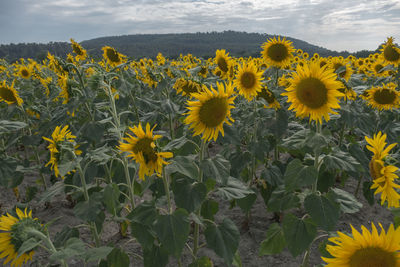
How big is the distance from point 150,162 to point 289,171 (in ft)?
3.52

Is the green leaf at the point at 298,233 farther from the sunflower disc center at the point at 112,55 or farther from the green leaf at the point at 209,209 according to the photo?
the sunflower disc center at the point at 112,55

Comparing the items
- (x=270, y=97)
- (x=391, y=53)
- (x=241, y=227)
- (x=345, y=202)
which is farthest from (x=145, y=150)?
(x=391, y=53)

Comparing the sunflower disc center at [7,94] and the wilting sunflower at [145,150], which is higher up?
the sunflower disc center at [7,94]

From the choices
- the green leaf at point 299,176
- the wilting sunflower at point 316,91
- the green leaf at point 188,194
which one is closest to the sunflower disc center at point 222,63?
the wilting sunflower at point 316,91

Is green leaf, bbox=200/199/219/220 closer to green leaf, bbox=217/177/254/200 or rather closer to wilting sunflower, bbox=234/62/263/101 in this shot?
green leaf, bbox=217/177/254/200

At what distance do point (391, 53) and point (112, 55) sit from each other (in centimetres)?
521

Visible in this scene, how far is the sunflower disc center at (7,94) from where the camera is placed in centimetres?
382

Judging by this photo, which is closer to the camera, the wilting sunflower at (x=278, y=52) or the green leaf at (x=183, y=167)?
the green leaf at (x=183, y=167)

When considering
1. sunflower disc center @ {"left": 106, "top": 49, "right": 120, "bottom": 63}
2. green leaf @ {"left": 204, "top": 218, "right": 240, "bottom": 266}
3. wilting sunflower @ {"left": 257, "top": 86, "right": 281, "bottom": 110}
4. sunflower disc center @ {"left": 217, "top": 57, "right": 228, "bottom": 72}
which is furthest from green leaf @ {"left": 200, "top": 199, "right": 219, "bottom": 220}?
sunflower disc center @ {"left": 106, "top": 49, "right": 120, "bottom": 63}

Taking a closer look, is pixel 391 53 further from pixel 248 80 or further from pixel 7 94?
pixel 7 94

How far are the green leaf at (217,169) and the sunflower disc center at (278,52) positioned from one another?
284 cm

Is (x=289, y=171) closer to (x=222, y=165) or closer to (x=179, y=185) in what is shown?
(x=222, y=165)

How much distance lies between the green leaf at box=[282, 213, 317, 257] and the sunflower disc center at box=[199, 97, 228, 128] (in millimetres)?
941

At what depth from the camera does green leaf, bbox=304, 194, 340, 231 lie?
6.60ft
